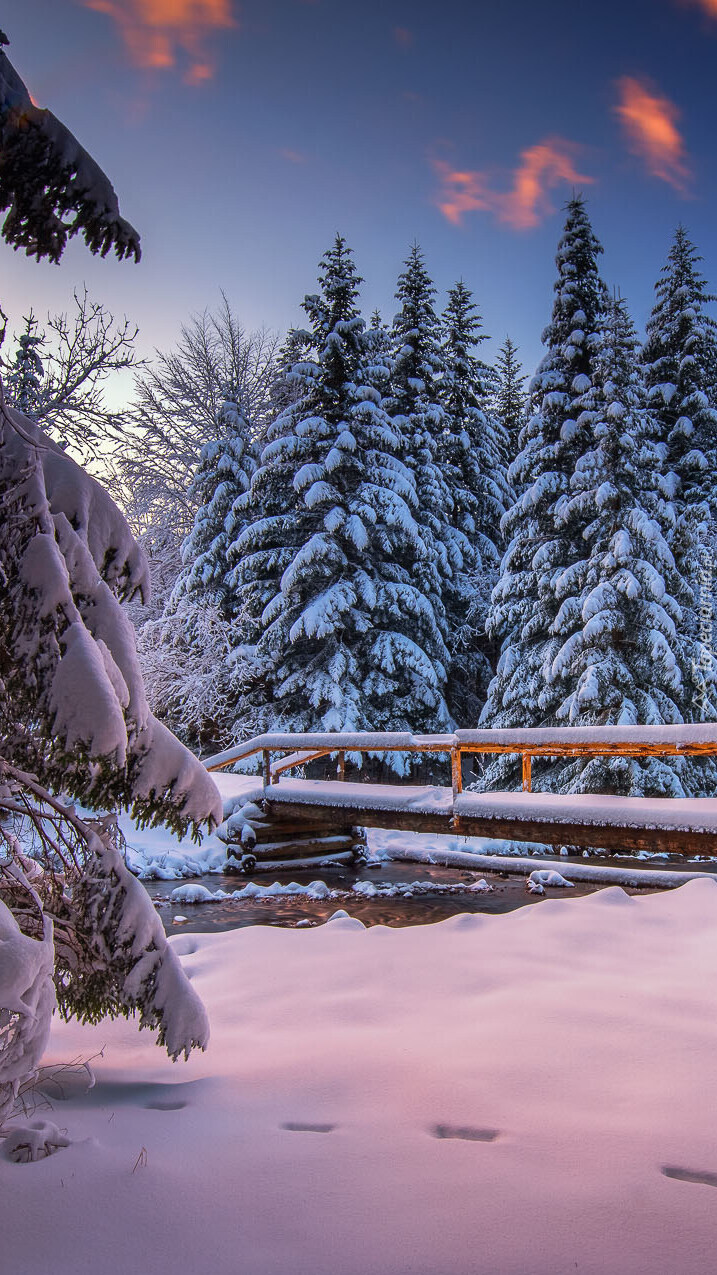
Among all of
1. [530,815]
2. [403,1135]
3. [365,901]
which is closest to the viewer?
[403,1135]

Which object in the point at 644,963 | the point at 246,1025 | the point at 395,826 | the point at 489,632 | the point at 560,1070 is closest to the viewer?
the point at 560,1070

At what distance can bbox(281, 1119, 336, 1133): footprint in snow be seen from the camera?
2758 millimetres

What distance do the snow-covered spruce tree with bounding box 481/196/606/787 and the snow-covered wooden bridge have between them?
6514 millimetres

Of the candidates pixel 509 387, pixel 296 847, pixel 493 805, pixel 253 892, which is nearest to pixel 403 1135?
pixel 493 805

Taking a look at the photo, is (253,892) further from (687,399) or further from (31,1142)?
(687,399)

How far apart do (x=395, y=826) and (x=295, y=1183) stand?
8197mm

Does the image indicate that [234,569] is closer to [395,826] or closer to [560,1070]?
[395,826]

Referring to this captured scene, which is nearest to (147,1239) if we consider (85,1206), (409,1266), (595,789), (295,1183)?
(85,1206)

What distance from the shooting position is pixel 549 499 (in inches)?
746

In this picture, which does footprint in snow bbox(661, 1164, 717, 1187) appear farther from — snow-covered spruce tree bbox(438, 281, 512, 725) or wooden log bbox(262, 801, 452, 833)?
snow-covered spruce tree bbox(438, 281, 512, 725)

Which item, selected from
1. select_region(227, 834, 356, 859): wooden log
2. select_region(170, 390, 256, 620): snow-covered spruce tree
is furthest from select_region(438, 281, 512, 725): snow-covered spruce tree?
select_region(227, 834, 356, 859): wooden log

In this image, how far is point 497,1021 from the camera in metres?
3.82

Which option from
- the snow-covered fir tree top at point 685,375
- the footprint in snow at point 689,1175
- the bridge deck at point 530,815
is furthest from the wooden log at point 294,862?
the snow-covered fir tree top at point 685,375

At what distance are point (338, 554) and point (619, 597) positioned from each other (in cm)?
684
